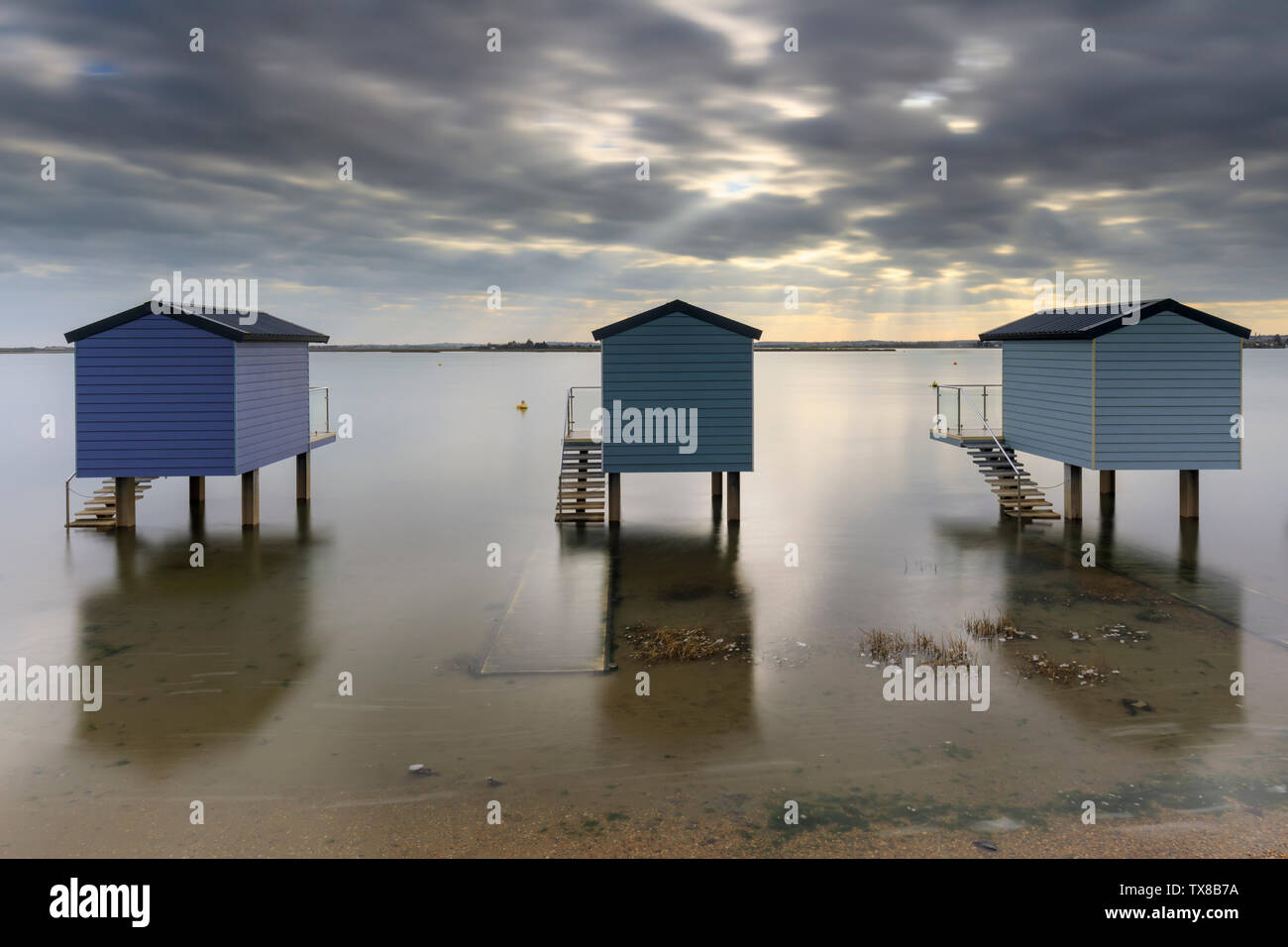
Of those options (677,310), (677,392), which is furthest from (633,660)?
(677,310)

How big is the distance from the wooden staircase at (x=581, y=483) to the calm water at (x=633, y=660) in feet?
2.22

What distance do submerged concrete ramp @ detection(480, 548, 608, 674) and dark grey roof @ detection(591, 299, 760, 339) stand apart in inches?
218

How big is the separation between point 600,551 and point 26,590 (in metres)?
11.3

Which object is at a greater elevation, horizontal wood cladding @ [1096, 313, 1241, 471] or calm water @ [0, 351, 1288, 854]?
horizontal wood cladding @ [1096, 313, 1241, 471]

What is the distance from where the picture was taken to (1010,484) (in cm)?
2733

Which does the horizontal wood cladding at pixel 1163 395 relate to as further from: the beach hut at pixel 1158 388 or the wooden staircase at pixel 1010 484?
the wooden staircase at pixel 1010 484

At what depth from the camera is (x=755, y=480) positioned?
125 ft

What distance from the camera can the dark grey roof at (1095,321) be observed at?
22.6 meters

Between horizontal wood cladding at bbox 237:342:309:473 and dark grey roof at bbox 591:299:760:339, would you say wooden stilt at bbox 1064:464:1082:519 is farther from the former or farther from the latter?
horizontal wood cladding at bbox 237:342:309:473

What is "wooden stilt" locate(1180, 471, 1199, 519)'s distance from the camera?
25859mm

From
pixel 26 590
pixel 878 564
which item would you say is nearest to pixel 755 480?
pixel 878 564

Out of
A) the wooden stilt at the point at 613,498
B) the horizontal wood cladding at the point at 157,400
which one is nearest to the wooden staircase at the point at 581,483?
the wooden stilt at the point at 613,498

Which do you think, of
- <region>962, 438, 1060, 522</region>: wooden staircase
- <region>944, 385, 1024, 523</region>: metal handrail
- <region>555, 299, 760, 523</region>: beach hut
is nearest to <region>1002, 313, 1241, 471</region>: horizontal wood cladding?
<region>944, 385, 1024, 523</region>: metal handrail
